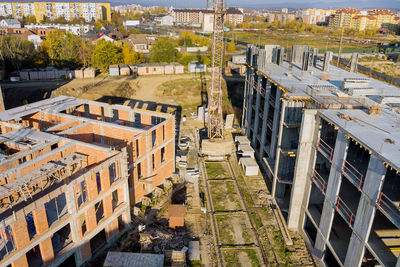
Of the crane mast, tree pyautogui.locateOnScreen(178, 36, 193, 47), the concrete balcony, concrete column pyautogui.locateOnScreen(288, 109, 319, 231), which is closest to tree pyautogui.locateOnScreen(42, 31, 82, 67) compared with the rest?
tree pyautogui.locateOnScreen(178, 36, 193, 47)

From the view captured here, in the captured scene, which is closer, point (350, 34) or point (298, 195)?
point (298, 195)

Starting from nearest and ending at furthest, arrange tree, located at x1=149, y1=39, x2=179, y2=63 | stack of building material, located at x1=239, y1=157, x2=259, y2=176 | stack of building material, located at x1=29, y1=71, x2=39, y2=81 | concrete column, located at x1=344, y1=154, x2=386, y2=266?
concrete column, located at x1=344, y1=154, x2=386, y2=266 → stack of building material, located at x1=239, y1=157, x2=259, y2=176 → stack of building material, located at x1=29, y1=71, x2=39, y2=81 → tree, located at x1=149, y1=39, x2=179, y2=63

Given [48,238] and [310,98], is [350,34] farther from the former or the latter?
[48,238]

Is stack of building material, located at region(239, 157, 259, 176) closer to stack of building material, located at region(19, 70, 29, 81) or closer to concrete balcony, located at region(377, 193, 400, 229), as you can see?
concrete balcony, located at region(377, 193, 400, 229)

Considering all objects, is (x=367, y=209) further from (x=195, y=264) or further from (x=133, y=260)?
(x=133, y=260)

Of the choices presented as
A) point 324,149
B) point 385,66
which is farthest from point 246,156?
point 385,66

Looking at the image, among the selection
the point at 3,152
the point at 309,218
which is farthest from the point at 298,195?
the point at 3,152
